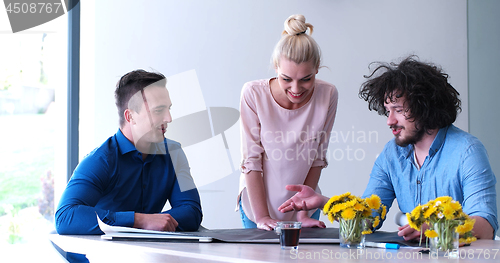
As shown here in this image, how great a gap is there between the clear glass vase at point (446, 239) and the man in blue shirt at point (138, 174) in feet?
2.97

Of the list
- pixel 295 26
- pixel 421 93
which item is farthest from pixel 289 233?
pixel 295 26

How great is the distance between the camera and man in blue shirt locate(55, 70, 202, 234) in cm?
161

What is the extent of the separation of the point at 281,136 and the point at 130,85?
706 mm

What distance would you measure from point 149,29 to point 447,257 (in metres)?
2.78

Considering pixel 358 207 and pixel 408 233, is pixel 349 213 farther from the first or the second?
pixel 408 233

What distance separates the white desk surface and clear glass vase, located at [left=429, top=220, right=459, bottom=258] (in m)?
0.02

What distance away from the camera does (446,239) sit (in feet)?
3.46

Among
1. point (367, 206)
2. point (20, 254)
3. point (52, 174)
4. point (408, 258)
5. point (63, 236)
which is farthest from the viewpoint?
point (52, 174)

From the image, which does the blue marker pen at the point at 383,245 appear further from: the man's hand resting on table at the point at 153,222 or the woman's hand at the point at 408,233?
the man's hand resting on table at the point at 153,222

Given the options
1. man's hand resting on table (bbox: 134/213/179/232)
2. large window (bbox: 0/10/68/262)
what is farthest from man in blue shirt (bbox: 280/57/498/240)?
large window (bbox: 0/10/68/262)

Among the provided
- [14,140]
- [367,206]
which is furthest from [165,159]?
[14,140]

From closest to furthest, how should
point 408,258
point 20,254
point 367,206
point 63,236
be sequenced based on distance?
1. point 408,258
2. point 367,206
3. point 63,236
4. point 20,254

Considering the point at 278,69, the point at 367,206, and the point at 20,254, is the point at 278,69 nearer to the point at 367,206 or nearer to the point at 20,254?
the point at 367,206

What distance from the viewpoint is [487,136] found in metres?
3.25
